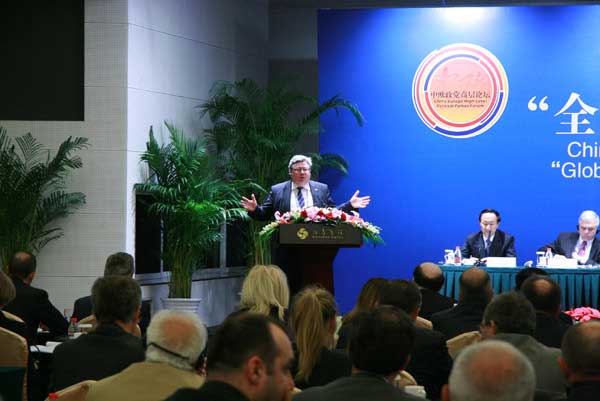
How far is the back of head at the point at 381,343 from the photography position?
2.96m

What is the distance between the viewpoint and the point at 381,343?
2969 mm

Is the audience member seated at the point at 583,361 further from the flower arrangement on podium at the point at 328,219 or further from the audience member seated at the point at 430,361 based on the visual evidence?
the flower arrangement on podium at the point at 328,219

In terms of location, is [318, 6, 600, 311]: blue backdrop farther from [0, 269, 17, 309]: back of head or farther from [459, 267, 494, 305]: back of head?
[0, 269, 17, 309]: back of head

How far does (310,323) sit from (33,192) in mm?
6288

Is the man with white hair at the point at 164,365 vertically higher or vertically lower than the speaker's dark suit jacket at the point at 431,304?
higher

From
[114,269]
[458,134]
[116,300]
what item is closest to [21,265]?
[114,269]

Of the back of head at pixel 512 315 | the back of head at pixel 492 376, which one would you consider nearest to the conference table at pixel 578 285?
the back of head at pixel 512 315

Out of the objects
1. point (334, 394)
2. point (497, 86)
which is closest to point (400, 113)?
point (497, 86)

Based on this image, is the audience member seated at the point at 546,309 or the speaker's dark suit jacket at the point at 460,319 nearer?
the audience member seated at the point at 546,309

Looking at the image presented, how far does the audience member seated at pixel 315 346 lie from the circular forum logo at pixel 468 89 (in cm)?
822

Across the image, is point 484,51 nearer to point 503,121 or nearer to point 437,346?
point 503,121

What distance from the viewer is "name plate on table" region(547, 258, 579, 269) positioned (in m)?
10.1

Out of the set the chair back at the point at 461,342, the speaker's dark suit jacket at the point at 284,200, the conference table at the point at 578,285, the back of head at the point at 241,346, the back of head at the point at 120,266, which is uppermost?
the speaker's dark suit jacket at the point at 284,200

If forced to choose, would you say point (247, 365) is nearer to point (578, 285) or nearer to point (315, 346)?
point (315, 346)
